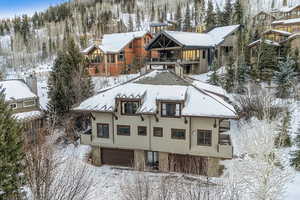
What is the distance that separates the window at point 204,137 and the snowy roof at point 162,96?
6.04ft

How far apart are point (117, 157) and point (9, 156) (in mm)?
11895

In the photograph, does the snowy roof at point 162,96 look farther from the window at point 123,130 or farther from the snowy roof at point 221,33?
the snowy roof at point 221,33

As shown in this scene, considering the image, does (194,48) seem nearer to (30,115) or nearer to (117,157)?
(117,157)

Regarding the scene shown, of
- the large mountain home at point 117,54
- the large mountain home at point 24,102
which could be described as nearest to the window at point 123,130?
the large mountain home at point 24,102

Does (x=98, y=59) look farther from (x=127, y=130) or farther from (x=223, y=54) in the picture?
(x=127, y=130)

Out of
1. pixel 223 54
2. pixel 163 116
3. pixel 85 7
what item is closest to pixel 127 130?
pixel 163 116

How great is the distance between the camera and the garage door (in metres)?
21.9

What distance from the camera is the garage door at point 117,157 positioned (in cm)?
2191

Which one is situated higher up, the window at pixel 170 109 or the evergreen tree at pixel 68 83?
the evergreen tree at pixel 68 83

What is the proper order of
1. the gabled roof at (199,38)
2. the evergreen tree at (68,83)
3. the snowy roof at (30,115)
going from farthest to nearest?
1. the gabled roof at (199,38)
2. the evergreen tree at (68,83)
3. the snowy roof at (30,115)

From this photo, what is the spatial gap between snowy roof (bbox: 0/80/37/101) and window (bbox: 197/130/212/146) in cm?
2159

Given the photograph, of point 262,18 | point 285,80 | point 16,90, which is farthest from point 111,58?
point 262,18

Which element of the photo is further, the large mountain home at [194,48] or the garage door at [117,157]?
the large mountain home at [194,48]

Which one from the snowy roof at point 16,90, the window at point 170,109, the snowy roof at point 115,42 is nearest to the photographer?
the window at point 170,109
